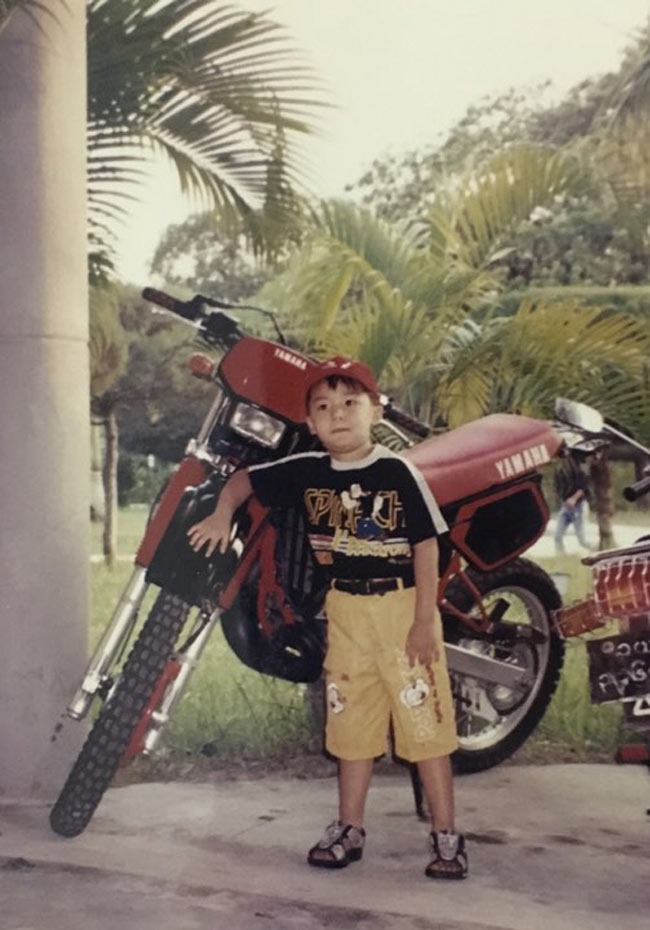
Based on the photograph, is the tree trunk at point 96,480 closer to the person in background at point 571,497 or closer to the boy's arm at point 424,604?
the boy's arm at point 424,604

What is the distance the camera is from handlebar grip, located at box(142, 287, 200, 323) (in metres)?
3.84

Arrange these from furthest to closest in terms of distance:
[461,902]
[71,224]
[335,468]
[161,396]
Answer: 1. [161,396]
2. [71,224]
3. [335,468]
4. [461,902]

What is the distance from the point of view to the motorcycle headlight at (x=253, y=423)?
3699 mm

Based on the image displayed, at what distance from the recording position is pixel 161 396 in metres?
4.32

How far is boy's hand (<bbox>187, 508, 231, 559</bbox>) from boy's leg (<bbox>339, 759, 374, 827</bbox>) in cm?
67

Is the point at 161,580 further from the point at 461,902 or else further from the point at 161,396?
the point at 461,902

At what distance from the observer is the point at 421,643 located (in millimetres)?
3289

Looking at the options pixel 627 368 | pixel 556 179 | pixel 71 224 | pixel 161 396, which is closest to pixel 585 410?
pixel 627 368

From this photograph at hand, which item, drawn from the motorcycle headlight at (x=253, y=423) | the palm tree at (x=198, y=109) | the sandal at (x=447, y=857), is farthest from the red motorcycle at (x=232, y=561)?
the palm tree at (x=198, y=109)

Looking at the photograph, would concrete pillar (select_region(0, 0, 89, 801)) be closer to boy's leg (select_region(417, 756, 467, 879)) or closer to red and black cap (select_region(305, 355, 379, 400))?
red and black cap (select_region(305, 355, 379, 400))

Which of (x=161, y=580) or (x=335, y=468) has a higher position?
(x=335, y=468)

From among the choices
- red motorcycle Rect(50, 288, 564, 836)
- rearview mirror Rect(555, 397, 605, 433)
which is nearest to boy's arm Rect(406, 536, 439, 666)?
red motorcycle Rect(50, 288, 564, 836)

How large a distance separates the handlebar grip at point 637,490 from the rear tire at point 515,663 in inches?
19.8

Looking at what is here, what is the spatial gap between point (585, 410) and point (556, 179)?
0.97 m
